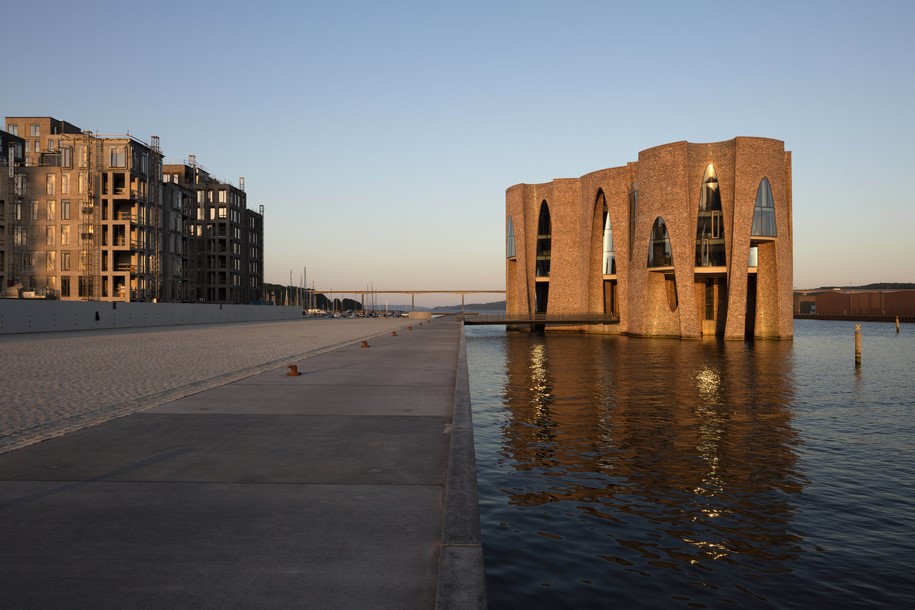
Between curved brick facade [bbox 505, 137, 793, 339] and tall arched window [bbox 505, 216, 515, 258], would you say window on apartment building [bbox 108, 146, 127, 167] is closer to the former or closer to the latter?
tall arched window [bbox 505, 216, 515, 258]

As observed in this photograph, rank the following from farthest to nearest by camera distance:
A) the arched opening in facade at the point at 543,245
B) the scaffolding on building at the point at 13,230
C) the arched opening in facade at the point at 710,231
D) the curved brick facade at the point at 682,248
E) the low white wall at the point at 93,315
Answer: the arched opening in facade at the point at 543,245 → the scaffolding on building at the point at 13,230 → the arched opening in facade at the point at 710,231 → the curved brick facade at the point at 682,248 → the low white wall at the point at 93,315

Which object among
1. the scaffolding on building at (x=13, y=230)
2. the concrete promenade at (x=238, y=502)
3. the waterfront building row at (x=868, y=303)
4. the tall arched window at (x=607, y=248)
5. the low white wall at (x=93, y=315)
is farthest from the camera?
the waterfront building row at (x=868, y=303)

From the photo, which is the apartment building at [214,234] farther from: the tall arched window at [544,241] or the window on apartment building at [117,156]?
the tall arched window at [544,241]

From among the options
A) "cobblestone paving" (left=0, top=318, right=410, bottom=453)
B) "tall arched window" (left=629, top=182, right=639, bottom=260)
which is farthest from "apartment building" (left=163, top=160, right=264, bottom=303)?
"cobblestone paving" (left=0, top=318, right=410, bottom=453)

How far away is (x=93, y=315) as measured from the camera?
51125 millimetres

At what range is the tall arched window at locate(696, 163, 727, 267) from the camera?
5762 cm

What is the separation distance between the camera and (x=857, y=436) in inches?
588

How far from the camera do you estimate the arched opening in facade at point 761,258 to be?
186 ft

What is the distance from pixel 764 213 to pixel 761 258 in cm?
474

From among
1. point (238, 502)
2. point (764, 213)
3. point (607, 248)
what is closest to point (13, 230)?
point (607, 248)

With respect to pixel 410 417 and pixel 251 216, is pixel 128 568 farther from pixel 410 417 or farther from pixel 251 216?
pixel 251 216

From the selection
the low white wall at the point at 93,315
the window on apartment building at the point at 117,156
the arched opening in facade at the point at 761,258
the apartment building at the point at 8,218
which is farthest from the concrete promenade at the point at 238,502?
the apartment building at the point at 8,218

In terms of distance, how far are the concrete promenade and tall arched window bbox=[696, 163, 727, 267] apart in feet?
163

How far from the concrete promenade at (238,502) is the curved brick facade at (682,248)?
4921 cm
